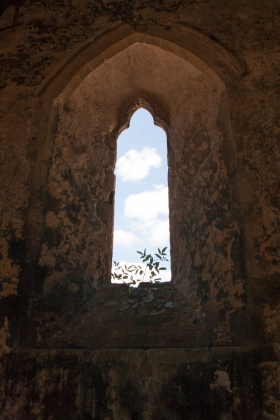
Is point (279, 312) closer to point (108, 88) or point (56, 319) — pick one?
Answer: point (56, 319)

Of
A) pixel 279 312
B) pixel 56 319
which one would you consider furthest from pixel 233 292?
pixel 56 319

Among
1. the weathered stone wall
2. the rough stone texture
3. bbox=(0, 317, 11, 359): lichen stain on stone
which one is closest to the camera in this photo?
the weathered stone wall

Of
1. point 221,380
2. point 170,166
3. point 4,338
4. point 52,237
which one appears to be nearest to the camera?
point 221,380

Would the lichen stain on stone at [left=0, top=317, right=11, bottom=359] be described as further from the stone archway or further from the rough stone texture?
the stone archway

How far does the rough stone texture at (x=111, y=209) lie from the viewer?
239 centimetres

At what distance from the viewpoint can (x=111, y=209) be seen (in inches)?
142

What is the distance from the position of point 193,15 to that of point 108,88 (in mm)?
1131

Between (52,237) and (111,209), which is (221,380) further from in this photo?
(111,209)

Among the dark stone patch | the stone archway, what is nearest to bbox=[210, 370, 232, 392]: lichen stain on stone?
the stone archway

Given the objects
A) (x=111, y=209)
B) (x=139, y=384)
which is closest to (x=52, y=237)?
(x=111, y=209)

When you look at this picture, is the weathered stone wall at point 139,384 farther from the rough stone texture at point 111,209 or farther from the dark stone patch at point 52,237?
the dark stone patch at point 52,237

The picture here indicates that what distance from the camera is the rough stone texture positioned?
2.39 meters

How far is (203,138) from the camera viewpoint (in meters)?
3.40

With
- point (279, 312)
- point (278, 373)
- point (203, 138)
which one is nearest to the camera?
point (278, 373)
